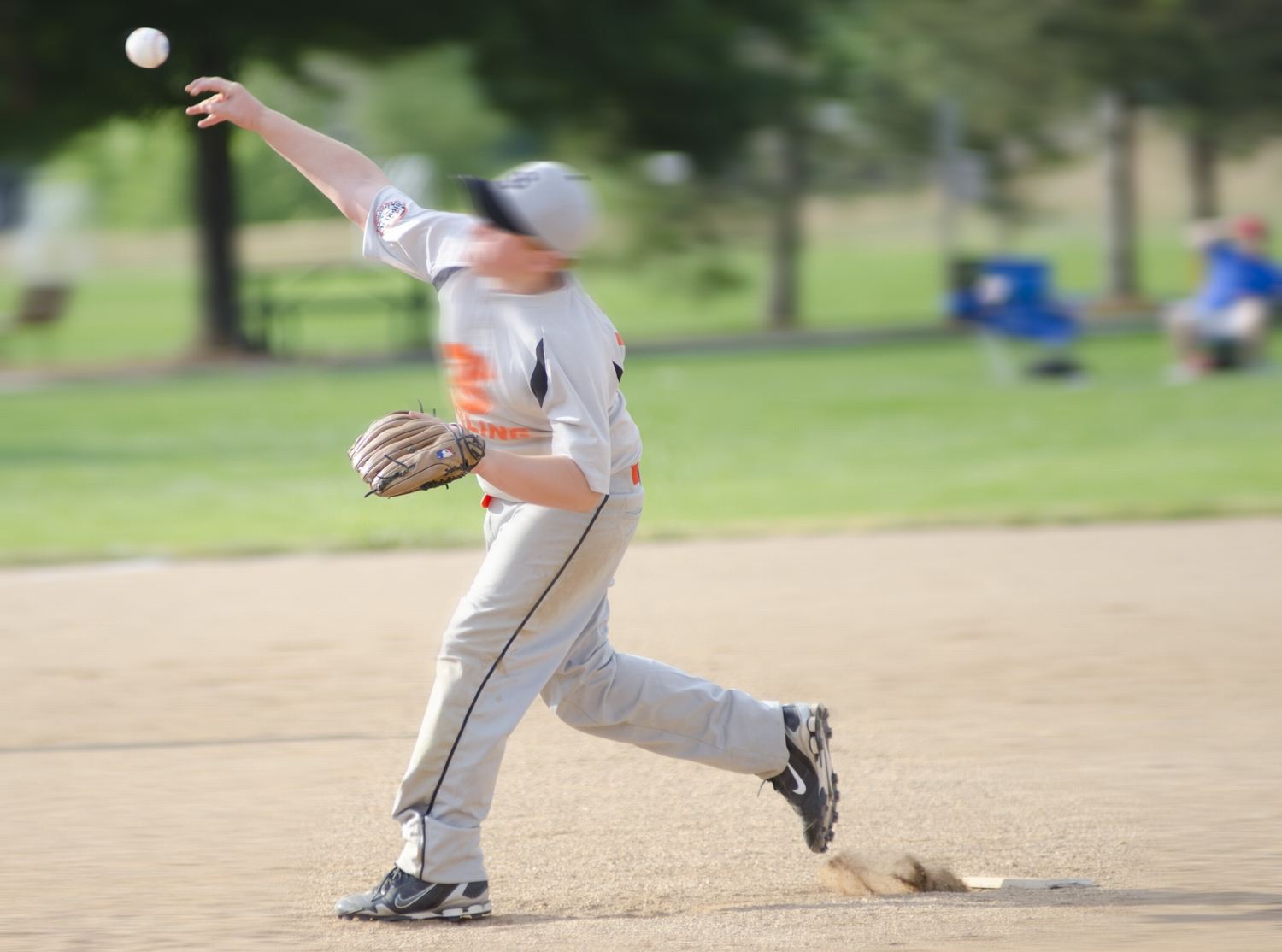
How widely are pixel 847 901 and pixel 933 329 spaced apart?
2290 cm

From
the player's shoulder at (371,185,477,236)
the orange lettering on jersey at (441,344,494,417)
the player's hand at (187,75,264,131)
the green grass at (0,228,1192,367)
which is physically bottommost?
the green grass at (0,228,1192,367)

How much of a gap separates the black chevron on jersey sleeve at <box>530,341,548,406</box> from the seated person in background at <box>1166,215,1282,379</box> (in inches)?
571

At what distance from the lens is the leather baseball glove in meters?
3.84

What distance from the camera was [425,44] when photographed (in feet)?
79.3

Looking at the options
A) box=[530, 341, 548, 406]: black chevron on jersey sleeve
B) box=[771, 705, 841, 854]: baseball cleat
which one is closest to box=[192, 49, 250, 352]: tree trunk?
box=[771, 705, 841, 854]: baseball cleat

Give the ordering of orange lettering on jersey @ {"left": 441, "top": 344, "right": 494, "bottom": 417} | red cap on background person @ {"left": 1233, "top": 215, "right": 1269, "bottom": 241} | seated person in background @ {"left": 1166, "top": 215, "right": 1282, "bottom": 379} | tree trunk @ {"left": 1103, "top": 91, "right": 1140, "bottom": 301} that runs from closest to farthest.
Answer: orange lettering on jersey @ {"left": 441, "top": 344, "right": 494, "bottom": 417} → seated person in background @ {"left": 1166, "top": 215, "right": 1282, "bottom": 379} → red cap on background person @ {"left": 1233, "top": 215, "right": 1269, "bottom": 241} → tree trunk @ {"left": 1103, "top": 91, "right": 1140, "bottom": 301}

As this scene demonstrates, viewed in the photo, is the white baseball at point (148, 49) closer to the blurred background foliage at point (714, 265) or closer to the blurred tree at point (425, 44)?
the blurred background foliage at point (714, 265)

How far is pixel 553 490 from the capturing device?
3875 millimetres

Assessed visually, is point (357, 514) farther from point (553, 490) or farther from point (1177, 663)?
point (553, 490)

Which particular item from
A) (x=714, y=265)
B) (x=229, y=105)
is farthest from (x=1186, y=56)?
(x=229, y=105)

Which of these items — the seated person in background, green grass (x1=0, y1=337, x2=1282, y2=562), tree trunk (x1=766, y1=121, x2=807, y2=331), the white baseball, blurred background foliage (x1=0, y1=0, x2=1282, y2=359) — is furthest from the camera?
tree trunk (x1=766, y1=121, x2=807, y2=331)

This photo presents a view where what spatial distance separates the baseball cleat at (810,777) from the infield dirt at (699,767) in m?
0.15

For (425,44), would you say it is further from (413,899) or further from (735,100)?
(413,899)

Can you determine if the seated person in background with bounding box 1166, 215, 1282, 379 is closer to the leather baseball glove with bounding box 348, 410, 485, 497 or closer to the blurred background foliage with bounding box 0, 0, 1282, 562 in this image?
the blurred background foliage with bounding box 0, 0, 1282, 562
